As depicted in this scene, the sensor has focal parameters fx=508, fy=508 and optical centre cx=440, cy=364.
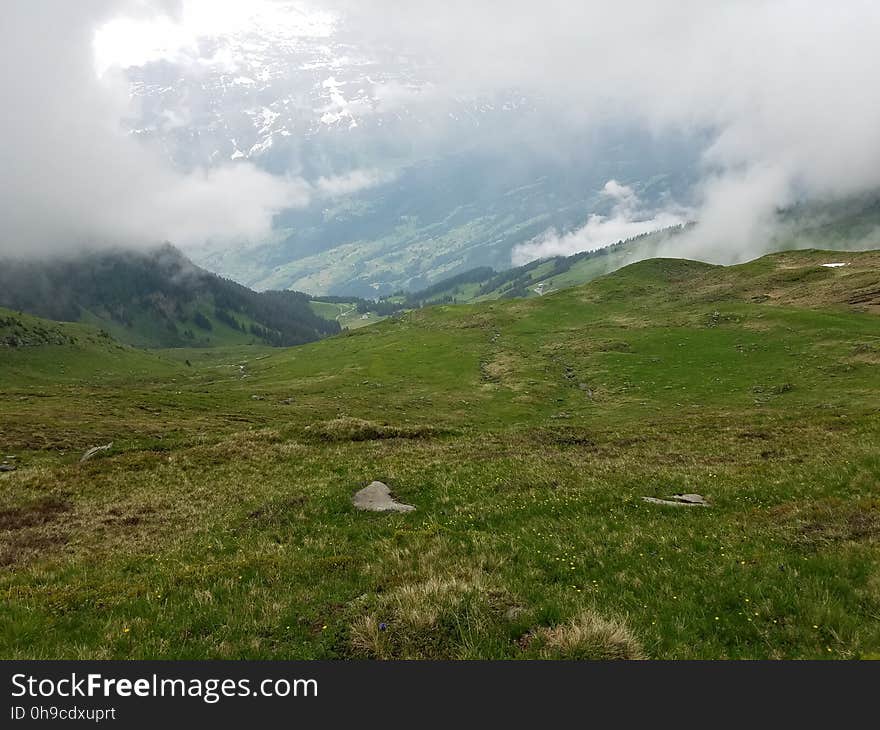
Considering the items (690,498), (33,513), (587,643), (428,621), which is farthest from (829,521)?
(33,513)

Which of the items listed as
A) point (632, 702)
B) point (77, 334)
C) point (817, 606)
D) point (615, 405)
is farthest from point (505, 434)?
point (77, 334)

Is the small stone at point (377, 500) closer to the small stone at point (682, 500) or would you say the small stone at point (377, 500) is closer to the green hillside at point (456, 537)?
the green hillside at point (456, 537)

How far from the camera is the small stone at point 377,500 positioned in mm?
18141

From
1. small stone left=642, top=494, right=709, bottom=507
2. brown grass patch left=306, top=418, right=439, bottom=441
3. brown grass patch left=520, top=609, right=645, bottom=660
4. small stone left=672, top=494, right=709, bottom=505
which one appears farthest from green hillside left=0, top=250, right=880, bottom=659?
small stone left=672, top=494, right=709, bottom=505

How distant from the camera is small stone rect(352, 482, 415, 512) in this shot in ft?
59.5

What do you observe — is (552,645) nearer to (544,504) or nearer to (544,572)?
(544,572)

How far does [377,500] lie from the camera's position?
1912cm

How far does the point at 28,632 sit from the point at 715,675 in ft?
36.5

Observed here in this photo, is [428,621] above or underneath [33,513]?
above

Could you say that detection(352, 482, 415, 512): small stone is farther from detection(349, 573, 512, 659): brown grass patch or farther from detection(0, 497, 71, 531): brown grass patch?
detection(0, 497, 71, 531): brown grass patch

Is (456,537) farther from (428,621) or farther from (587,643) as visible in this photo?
(587,643)


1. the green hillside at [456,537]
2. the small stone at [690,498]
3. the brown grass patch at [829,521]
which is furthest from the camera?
the small stone at [690,498]

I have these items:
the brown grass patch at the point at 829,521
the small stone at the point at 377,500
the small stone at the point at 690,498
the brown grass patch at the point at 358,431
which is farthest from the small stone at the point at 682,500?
the brown grass patch at the point at 358,431

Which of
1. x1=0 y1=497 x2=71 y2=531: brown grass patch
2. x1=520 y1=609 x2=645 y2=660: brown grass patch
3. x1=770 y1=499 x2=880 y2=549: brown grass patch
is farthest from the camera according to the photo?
x1=0 y1=497 x2=71 y2=531: brown grass patch
